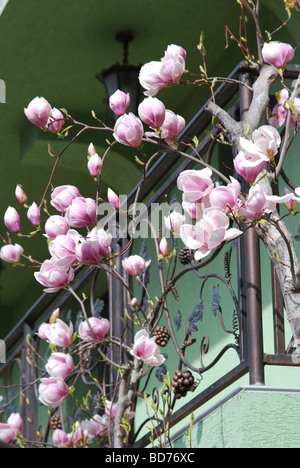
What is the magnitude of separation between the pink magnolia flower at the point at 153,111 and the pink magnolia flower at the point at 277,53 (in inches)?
14.3

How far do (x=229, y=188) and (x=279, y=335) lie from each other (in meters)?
0.86

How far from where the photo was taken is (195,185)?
2.75m

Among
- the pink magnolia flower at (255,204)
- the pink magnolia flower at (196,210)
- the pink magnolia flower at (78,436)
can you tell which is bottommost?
the pink magnolia flower at (78,436)

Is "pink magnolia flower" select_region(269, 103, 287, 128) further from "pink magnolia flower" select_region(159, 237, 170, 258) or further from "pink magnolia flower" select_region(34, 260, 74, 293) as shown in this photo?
"pink magnolia flower" select_region(34, 260, 74, 293)

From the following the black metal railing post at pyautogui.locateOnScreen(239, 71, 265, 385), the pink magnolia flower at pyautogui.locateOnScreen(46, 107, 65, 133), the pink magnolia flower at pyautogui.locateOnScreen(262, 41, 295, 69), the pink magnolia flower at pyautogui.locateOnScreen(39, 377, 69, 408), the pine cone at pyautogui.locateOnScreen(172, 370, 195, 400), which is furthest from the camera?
the pine cone at pyautogui.locateOnScreen(172, 370, 195, 400)

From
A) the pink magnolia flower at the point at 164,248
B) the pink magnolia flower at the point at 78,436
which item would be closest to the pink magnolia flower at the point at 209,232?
the pink magnolia flower at the point at 164,248

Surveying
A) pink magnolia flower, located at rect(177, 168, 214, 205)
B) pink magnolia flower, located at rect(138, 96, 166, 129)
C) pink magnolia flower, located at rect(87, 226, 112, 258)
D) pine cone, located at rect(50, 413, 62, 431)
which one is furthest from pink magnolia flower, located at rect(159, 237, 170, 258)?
pine cone, located at rect(50, 413, 62, 431)

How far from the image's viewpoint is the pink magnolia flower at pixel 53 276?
325 centimetres

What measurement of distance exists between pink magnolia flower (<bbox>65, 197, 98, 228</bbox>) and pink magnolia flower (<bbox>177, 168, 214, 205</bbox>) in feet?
1.59

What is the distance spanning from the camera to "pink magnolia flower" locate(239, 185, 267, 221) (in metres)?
2.60

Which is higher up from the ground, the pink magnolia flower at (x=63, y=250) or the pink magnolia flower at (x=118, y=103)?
the pink magnolia flower at (x=118, y=103)

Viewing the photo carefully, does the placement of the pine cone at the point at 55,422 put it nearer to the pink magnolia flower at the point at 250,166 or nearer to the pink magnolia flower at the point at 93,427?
the pink magnolia flower at the point at 93,427
